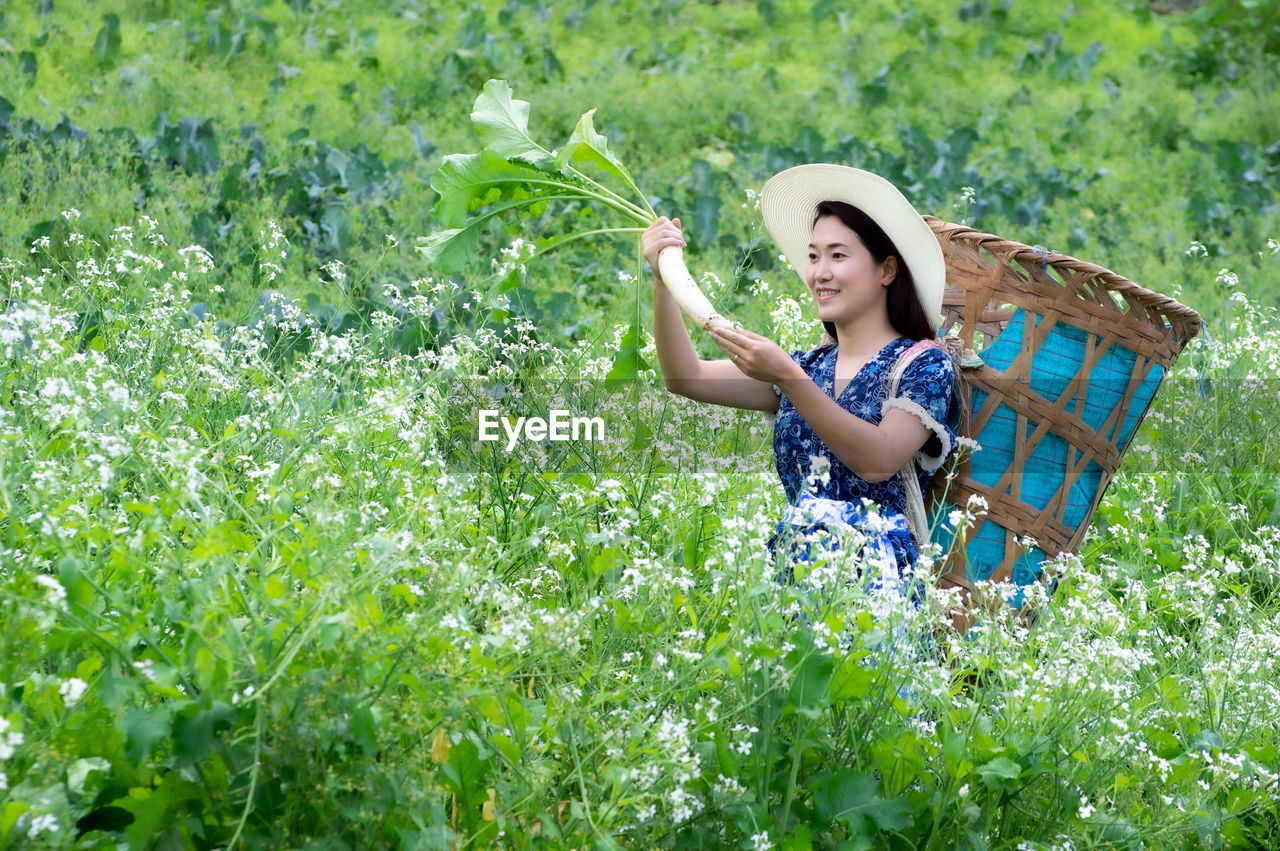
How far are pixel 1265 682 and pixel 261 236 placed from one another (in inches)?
131

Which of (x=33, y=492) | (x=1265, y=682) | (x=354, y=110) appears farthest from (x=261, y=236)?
(x=354, y=110)

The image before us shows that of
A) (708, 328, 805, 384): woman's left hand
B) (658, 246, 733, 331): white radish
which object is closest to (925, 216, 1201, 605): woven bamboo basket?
(708, 328, 805, 384): woman's left hand

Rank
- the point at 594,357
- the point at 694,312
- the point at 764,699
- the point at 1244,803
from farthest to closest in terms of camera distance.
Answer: the point at 594,357 → the point at 694,312 → the point at 1244,803 → the point at 764,699

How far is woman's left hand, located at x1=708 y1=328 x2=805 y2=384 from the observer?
2.83 m

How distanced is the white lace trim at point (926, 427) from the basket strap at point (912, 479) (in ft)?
0.09

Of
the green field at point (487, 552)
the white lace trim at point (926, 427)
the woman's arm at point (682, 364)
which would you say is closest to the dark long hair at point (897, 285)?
the white lace trim at point (926, 427)

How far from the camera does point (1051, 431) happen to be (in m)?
3.14

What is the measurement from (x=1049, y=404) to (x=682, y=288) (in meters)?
0.95

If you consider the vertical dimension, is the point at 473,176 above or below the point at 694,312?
above

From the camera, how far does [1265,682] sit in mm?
2836

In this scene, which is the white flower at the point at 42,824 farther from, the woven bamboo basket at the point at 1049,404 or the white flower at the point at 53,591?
the woven bamboo basket at the point at 1049,404

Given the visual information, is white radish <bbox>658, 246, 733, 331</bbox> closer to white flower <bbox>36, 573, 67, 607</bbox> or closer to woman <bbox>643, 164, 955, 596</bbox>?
woman <bbox>643, 164, 955, 596</bbox>

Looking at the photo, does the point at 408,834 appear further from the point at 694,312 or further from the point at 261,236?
the point at 261,236

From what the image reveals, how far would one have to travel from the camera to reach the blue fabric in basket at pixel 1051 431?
10.3 ft
